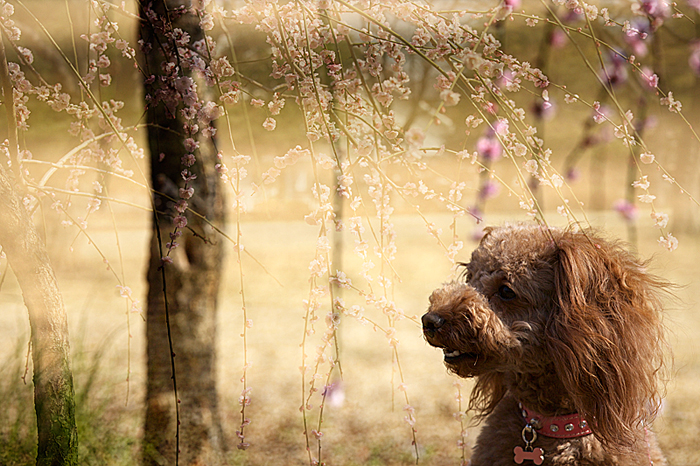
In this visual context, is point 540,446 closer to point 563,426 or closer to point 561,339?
point 563,426

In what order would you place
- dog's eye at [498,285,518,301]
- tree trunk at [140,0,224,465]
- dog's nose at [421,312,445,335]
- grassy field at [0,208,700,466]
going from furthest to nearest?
grassy field at [0,208,700,466] → tree trunk at [140,0,224,465] → dog's eye at [498,285,518,301] → dog's nose at [421,312,445,335]

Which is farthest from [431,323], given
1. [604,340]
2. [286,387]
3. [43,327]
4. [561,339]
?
[286,387]

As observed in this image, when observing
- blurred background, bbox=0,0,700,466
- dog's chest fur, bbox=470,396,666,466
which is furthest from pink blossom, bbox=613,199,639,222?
dog's chest fur, bbox=470,396,666,466

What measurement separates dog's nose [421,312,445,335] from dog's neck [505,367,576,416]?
431 millimetres

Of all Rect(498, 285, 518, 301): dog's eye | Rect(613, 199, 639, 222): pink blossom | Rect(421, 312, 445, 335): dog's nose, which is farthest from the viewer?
Rect(613, 199, 639, 222): pink blossom

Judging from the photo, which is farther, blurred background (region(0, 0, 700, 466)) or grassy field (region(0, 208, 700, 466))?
grassy field (region(0, 208, 700, 466))

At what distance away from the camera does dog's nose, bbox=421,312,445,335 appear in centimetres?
158

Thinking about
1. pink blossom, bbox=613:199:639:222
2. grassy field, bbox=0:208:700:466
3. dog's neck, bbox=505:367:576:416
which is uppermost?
pink blossom, bbox=613:199:639:222

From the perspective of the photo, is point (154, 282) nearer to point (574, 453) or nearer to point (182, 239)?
point (182, 239)

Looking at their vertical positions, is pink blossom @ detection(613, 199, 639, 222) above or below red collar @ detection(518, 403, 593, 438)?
above

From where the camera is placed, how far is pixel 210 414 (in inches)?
109

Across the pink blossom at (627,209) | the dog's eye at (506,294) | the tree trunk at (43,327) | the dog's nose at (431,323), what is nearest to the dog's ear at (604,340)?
the dog's eye at (506,294)

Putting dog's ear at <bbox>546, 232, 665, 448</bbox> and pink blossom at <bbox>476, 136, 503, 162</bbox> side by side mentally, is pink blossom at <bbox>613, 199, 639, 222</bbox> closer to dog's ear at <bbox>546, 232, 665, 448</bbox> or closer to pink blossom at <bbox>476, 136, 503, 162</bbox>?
pink blossom at <bbox>476, 136, 503, 162</bbox>

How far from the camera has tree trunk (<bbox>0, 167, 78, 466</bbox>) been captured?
5.19 ft
